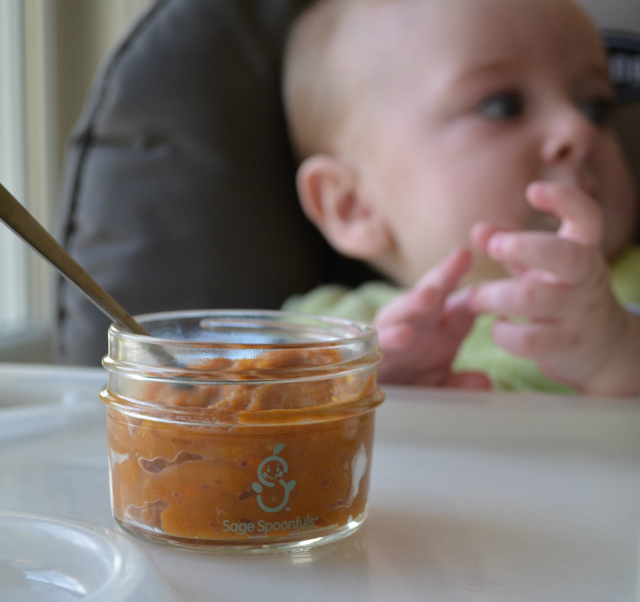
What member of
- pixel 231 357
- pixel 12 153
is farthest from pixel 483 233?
pixel 12 153

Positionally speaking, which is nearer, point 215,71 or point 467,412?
point 467,412

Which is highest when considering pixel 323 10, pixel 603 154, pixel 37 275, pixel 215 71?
pixel 323 10

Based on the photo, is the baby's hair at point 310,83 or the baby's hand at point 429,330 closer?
the baby's hand at point 429,330

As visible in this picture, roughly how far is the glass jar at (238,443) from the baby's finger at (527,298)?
1.23 feet

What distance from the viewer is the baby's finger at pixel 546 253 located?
70 centimetres

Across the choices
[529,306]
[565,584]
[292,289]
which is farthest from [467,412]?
[292,289]

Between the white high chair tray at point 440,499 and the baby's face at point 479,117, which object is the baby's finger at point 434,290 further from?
the baby's face at point 479,117

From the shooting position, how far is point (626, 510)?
0.45m

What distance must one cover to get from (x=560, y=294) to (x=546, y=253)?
7 centimetres

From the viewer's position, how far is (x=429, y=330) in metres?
0.82

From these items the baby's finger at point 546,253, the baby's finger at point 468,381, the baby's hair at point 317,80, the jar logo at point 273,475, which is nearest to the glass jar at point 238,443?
the jar logo at point 273,475

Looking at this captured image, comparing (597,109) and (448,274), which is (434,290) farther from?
(597,109)

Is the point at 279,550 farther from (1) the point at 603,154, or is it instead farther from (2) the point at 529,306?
(1) the point at 603,154

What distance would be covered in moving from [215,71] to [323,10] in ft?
0.83
